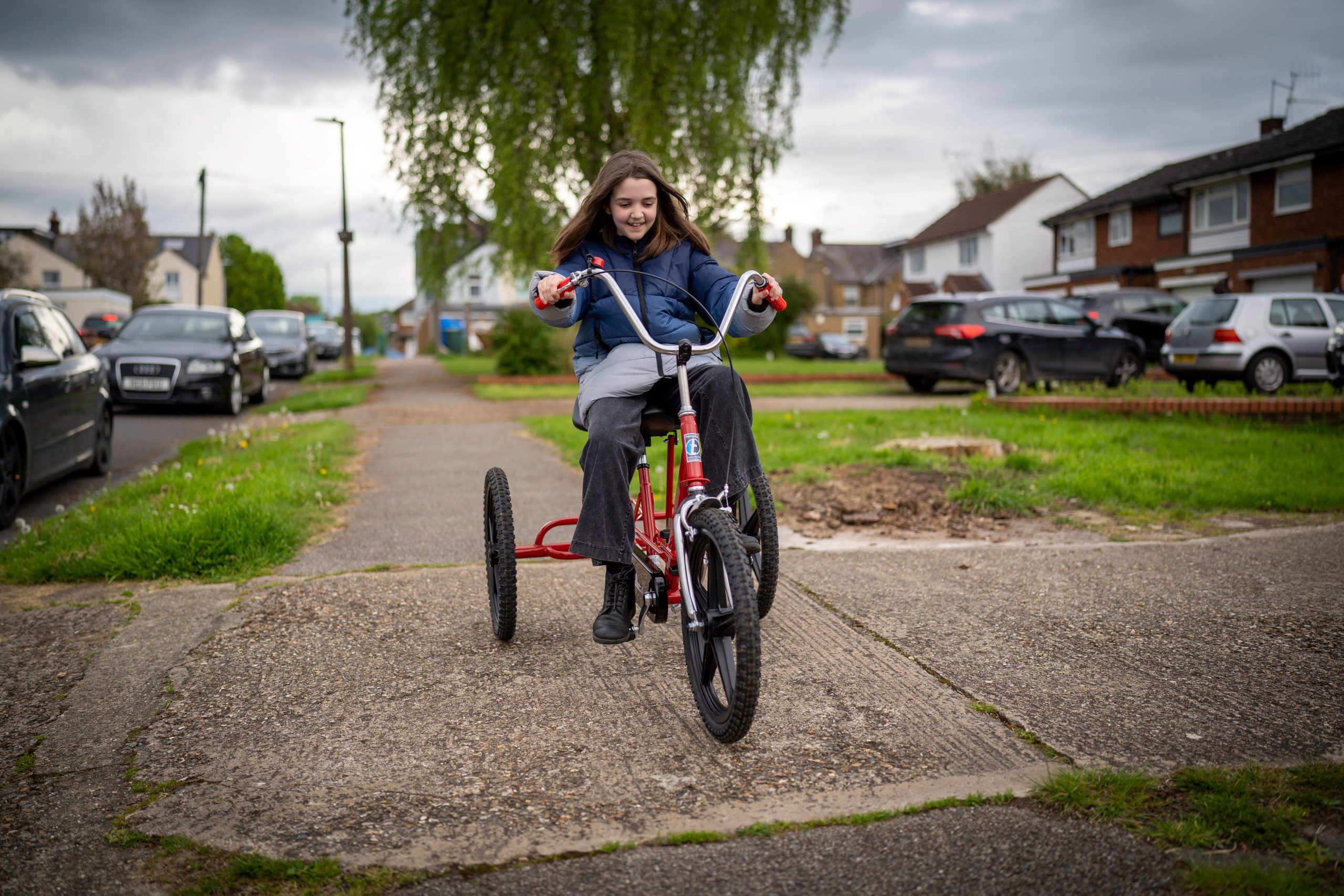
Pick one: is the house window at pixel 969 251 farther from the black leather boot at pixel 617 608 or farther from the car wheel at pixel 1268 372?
the black leather boot at pixel 617 608

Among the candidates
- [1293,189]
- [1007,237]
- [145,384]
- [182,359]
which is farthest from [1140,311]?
[1007,237]

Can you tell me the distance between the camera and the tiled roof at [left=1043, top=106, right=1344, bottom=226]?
92.4 ft

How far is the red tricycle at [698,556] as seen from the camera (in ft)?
8.85

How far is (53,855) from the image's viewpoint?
7.48ft

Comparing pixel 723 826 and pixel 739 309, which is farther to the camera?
pixel 739 309

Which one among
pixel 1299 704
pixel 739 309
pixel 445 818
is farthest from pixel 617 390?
pixel 1299 704

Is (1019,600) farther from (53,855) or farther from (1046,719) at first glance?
(53,855)

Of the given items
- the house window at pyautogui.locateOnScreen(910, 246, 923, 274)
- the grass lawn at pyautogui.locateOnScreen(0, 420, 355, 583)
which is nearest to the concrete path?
the grass lawn at pyautogui.locateOnScreen(0, 420, 355, 583)

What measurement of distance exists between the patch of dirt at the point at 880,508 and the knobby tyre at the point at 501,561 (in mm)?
2274

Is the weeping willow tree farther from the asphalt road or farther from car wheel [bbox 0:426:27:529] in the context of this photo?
car wheel [bbox 0:426:27:529]

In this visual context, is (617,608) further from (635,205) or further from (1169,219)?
(1169,219)

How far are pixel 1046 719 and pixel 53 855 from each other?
102 inches

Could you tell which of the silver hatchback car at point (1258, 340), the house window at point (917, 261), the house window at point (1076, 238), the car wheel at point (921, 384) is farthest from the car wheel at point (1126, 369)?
the house window at point (917, 261)

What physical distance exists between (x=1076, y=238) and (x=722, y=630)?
4250 centimetres
